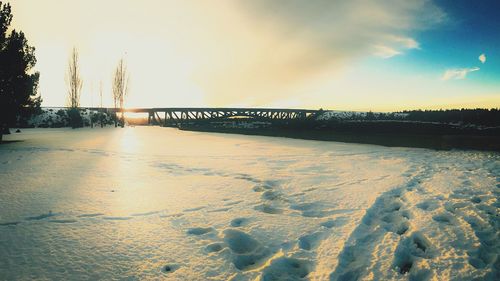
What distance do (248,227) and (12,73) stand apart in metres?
15.3

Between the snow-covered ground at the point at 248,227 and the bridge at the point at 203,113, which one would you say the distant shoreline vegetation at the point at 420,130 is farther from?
the bridge at the point at 203,113

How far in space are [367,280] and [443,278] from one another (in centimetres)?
57

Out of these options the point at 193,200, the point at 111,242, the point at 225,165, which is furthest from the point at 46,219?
the point at 225,165

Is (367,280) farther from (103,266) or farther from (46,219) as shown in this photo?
(46,219)

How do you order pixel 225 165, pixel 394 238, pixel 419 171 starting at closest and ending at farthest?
pixel 394 238
pixel 419 171
pixel 225 165

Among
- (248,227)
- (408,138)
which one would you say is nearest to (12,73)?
(248,227)

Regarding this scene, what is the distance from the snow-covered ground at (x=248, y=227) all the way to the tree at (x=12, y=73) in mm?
10279

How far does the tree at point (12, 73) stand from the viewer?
40.9 feet

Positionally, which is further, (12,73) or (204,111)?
(204,111)

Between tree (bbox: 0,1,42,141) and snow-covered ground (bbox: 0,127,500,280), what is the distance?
10.3 metres

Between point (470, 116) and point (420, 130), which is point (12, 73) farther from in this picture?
point (470, 116)

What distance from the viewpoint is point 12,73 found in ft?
41.7

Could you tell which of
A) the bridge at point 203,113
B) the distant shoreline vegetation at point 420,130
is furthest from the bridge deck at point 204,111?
the distant shoreline vegetation at point 420,130

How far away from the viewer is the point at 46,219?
2947 mm
